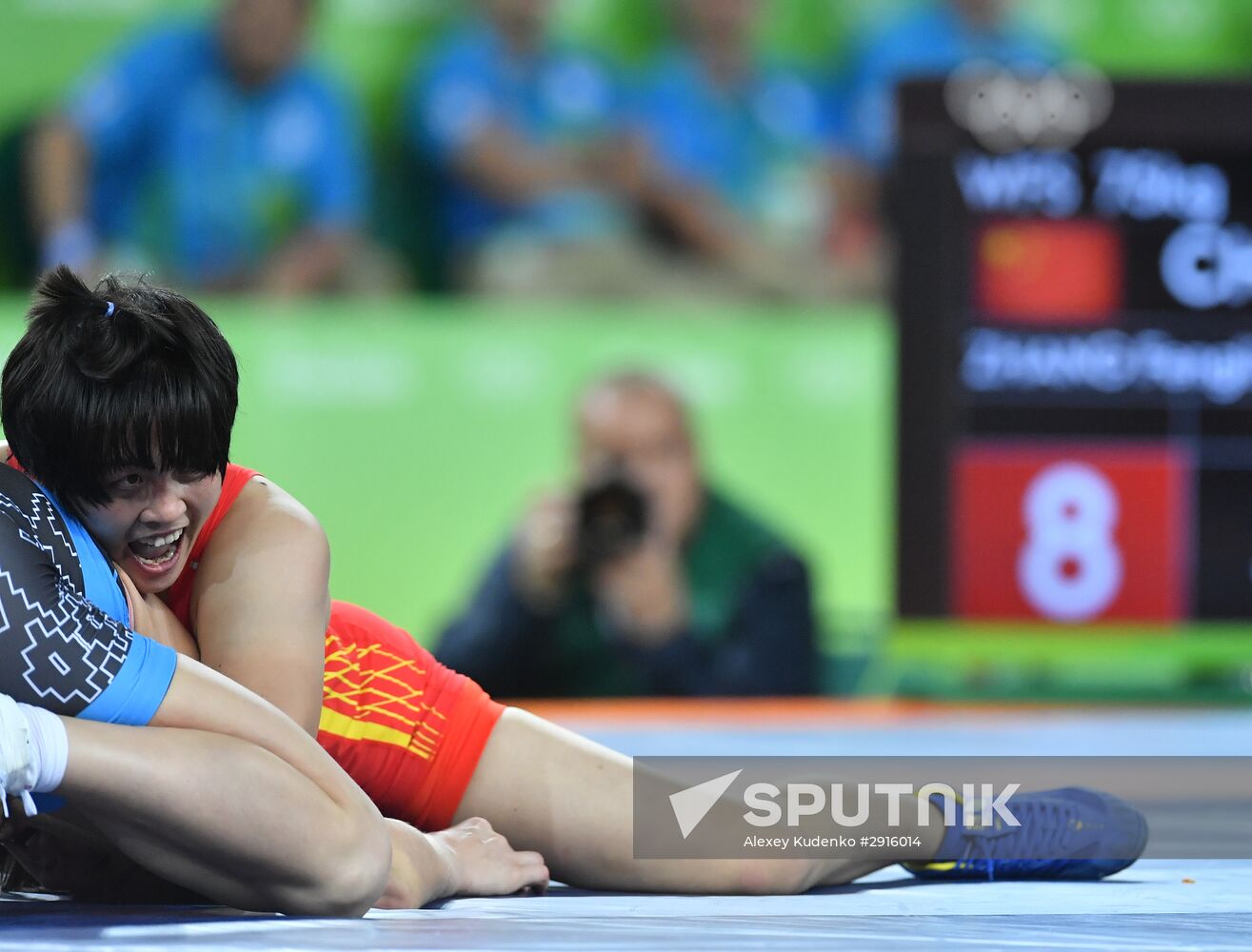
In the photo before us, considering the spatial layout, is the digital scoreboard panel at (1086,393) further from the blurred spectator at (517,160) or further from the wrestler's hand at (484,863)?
the wrestler's hand at (484,863)

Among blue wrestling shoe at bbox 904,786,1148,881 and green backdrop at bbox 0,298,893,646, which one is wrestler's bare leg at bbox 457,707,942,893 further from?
green backdrop at bbox 0,298,893,646

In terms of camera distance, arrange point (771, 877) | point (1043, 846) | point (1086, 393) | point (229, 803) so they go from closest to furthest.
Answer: point (229, 803) → point (771, 877) → point (1043, 846) → point (1086, 393)

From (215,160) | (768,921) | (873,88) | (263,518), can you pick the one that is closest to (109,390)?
(263,518)

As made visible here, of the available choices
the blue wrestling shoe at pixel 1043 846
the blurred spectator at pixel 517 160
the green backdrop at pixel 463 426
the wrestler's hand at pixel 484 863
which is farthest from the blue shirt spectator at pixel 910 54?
the wrestler's hand at pixel 484 863

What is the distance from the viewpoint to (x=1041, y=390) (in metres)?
4.16

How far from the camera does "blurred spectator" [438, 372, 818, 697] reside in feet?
14.9

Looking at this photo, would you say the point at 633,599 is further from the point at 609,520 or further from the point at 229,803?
the point at 229,803

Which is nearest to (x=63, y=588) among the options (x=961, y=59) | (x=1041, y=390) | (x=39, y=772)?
(x=39, y=772)

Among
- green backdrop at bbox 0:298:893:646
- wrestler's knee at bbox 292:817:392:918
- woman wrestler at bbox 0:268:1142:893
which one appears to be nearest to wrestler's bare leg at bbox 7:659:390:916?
wrestler's knee at bbox 292:817:392:918

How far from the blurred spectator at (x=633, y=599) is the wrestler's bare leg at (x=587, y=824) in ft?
8.02

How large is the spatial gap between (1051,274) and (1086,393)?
0.95ft

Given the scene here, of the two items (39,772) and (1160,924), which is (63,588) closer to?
(39,772)

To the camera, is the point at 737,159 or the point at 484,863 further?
the point at 737,159

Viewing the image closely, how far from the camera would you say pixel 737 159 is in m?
4.84
